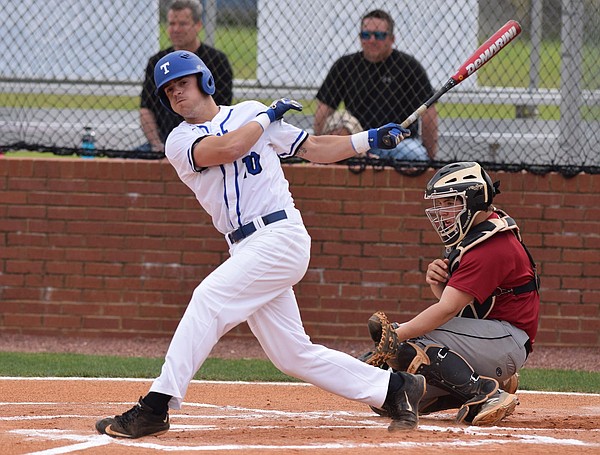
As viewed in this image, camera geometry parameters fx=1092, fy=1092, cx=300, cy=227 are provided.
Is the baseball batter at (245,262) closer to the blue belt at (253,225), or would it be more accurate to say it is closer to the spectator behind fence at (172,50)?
the blue belt at (253,225)

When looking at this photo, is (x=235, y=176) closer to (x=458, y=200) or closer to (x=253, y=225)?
(x=253, y=225)

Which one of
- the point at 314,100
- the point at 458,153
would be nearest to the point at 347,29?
the point at 314,100

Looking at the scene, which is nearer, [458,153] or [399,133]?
[399,133]

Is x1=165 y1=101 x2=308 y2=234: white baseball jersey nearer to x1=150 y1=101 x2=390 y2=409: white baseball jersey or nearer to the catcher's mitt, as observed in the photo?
x1=150 y1=101 x2=390 y2=409: white baseball jersey

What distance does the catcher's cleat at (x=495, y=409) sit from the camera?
505 cm

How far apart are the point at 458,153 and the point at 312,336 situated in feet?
6.09

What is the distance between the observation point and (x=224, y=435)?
471 cm

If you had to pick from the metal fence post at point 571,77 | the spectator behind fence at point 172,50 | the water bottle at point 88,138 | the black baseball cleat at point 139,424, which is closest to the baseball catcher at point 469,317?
the black baseball cleat at point 139,424

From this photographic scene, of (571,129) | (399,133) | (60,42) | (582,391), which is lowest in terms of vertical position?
(582,391)

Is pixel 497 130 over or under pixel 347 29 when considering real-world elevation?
under

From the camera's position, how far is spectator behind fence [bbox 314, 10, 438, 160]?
8.48m

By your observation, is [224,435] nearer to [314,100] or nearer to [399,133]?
[399,133]

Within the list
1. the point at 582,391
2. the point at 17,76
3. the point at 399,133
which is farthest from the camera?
the point at 17,76

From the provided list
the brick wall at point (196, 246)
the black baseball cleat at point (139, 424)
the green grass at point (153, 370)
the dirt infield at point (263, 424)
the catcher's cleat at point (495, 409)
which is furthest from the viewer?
the brick wall at point (196, 246)
